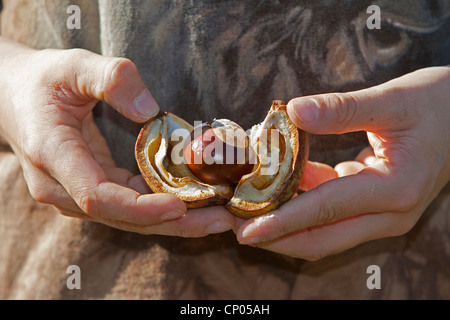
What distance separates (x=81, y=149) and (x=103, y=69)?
0.72ft

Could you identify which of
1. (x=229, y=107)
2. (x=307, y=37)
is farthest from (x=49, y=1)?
(x=307, y=37)

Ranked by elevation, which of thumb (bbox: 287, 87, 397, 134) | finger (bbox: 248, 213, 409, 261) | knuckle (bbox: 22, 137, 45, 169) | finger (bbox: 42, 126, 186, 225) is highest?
thumb (bbox: 287, 87, 397, 134)

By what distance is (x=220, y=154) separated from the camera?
1162mm

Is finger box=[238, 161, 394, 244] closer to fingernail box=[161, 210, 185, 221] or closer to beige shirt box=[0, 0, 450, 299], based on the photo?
fingernail box=[161, 210, 185, 221]

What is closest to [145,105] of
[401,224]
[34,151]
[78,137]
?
[78,137]

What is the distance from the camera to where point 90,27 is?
1.42m

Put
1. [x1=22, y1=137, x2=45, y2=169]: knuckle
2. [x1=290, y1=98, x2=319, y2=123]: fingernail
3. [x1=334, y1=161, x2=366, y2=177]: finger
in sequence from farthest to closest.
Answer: [x1=334, y1=161, x2=366, y2=177]: finger → [x1=22, y1=137, x2=45, y2=169]: knuckle → [x1=290, y1=98, x2=319, y2=123]: fingernail

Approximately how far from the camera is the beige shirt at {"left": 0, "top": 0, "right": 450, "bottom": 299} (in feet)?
4.19

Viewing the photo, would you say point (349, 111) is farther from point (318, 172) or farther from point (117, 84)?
point (117, 84)

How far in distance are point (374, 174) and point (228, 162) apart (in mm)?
375

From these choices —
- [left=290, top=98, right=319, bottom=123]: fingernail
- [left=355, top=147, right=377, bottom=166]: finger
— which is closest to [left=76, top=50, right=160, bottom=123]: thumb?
[left=290, top=98, right=319, bottom=123]: fingernail

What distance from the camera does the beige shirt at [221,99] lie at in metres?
1.28

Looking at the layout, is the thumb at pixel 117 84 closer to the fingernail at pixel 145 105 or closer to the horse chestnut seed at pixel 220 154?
the fingernail at pixel 145 105

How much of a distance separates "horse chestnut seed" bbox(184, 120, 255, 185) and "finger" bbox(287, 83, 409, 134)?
17cm
